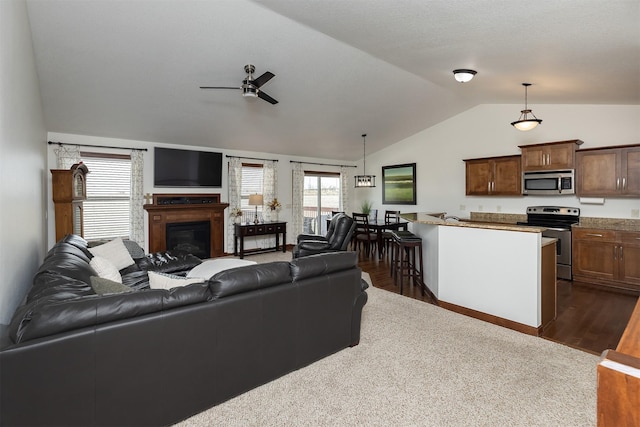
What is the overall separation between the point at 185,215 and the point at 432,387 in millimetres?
5491

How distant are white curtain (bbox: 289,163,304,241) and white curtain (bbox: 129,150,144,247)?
3505mm

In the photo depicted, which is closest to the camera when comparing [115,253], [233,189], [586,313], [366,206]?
[586,313]

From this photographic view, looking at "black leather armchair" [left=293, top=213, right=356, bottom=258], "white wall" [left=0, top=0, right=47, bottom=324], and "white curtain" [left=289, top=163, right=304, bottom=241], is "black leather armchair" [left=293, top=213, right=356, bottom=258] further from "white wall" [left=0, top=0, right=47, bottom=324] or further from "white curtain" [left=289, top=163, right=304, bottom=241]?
"white wall" [left=0, top=0, right=47, bottom=324]

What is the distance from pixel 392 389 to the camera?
221 centimetres

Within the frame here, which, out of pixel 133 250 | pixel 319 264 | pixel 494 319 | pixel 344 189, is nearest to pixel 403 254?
pixel 494 319

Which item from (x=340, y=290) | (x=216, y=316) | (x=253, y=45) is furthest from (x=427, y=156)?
(x=216, y=316)

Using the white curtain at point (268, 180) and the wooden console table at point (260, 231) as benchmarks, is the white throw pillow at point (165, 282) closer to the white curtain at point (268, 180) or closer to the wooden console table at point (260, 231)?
the wooden console table at point (260, 231)

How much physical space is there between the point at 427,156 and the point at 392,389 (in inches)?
252

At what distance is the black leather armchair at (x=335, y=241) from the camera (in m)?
5.38

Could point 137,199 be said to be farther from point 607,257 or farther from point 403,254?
point 607,257

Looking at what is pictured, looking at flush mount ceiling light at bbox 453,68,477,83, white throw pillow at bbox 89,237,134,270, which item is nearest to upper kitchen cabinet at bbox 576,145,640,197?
flush mount ceiling light at bbox 453,68,477,83

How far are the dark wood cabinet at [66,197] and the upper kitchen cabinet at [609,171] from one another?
7707 mm

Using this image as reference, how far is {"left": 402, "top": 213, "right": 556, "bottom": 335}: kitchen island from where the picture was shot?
3.12m

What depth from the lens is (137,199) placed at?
18.8 feet
